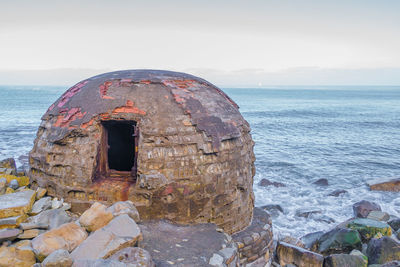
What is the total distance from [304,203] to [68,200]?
10.5 metres

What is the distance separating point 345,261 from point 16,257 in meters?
7.11

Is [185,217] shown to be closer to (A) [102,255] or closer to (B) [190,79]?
(A) [102,255]

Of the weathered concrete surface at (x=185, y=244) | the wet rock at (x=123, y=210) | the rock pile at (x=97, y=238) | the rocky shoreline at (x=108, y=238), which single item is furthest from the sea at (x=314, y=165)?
the wet rock at (x=123, y=210)

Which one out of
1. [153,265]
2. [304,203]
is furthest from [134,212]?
[304,203]

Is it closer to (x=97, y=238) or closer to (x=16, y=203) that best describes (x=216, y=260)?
(x=97, y=238)

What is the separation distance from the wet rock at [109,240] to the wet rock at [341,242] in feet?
21.8

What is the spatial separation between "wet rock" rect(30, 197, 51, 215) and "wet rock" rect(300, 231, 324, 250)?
7547 mm

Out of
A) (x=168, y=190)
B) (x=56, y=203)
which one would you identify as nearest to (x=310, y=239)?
(x=168, y=190)

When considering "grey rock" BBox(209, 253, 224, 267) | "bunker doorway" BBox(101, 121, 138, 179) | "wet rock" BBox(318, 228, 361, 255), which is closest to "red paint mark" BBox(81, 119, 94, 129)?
"bunker doorway" BBox(101, 121, 138, 179)

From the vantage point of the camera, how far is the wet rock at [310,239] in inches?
388

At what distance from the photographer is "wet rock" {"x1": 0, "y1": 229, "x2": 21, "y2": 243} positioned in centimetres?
444

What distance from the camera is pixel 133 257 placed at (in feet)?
13.0

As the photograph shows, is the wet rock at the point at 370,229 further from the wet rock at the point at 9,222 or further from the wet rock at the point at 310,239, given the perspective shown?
the wet rock at the point at 9,222

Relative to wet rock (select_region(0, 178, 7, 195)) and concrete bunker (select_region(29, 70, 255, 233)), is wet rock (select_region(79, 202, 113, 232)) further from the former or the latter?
wet rock (select_region(0, 178, 7, 195))
